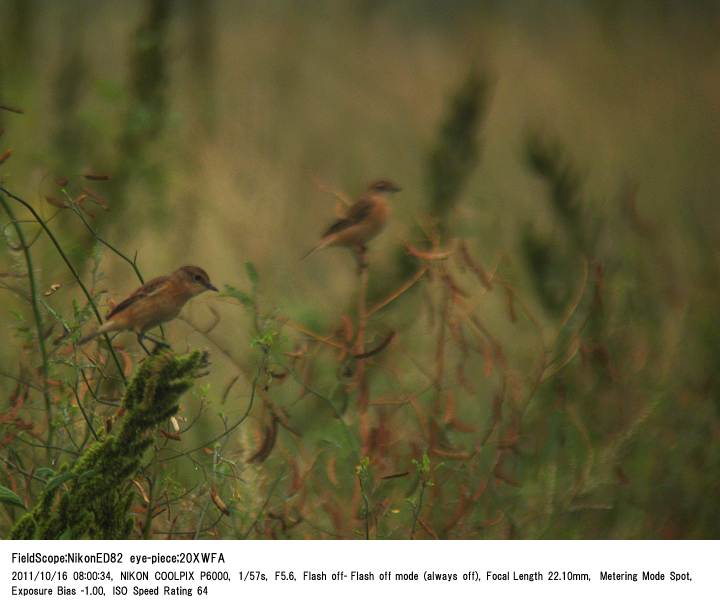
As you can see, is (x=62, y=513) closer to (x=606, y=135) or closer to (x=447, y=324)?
(x=447, y=324)

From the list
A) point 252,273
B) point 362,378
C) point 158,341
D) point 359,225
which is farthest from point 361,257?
point 158,341

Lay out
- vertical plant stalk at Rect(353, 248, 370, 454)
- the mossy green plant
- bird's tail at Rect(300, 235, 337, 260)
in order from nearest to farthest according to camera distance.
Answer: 1. the mossy green plant
2. vertical plant stalk at Rect(353, 248, 370, 454)
3. bird's tail at Rect(300, 235, 337, 260)

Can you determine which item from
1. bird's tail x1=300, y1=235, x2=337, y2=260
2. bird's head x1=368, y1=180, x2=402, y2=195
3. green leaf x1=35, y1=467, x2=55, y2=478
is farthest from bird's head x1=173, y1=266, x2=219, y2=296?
bird's head x1=368, y1=180, x2=402, y2=195

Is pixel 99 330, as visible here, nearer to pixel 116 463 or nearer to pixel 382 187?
pixel 116 463

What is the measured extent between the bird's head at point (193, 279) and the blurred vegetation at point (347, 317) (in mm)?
24

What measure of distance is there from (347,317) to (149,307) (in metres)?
0.27

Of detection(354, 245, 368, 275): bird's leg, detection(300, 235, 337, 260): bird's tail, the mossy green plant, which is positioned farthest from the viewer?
detection(300, 235, 337, 260): bird's tail

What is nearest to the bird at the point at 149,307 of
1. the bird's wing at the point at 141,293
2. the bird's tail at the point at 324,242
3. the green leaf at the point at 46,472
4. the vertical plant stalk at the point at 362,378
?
the bird's wing at the point at 141,293

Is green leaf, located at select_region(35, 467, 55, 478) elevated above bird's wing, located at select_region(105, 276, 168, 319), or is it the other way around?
bird's wing, located at select_region(105, 276, 168, 319)

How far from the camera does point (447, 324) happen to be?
3.95 ft

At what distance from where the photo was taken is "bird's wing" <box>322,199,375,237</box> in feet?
4.57

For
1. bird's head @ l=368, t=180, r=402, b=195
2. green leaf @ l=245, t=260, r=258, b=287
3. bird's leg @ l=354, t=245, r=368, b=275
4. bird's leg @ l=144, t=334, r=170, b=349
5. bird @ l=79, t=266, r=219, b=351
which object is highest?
bird's head @ l=368, t=180, r=402, b=195

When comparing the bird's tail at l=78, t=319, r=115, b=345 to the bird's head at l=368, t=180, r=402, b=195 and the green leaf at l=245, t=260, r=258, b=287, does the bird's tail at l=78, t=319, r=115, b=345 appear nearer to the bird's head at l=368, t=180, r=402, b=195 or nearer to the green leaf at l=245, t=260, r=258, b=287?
the green leaf at l=245, t=260, r=258, b=287

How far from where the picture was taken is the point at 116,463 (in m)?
0.87
